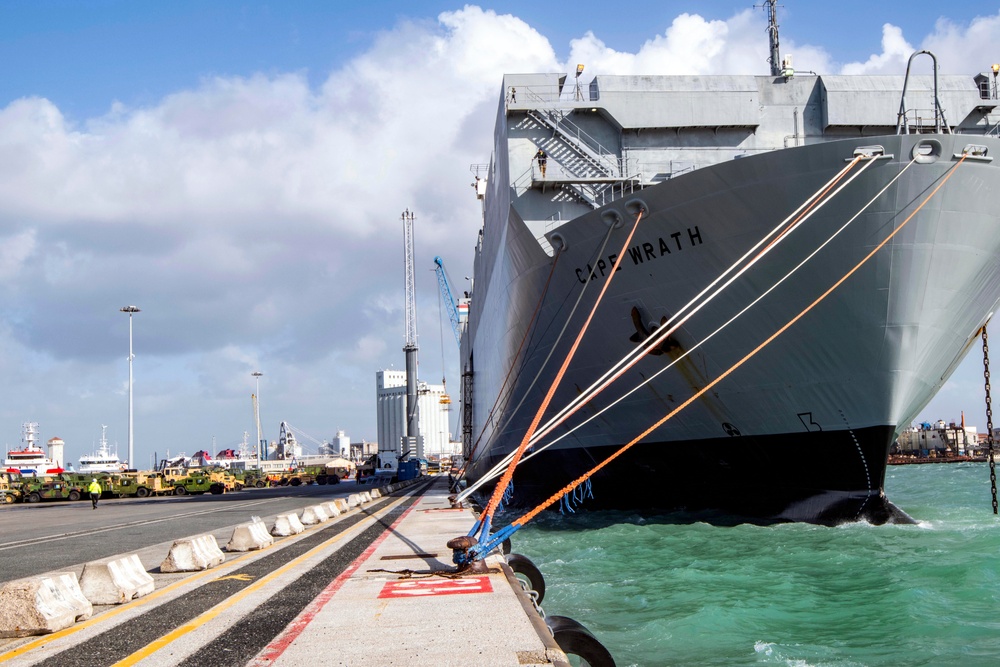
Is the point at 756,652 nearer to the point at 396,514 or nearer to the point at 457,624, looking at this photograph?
the point at 457,624

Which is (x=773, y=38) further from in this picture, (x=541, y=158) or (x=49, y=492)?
(x=49, y=492)

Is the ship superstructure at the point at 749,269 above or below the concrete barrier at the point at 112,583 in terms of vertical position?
above

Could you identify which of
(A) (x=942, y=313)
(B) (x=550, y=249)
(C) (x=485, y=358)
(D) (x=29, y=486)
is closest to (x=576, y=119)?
(B) (x=550, y=249)

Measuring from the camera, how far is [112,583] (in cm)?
720

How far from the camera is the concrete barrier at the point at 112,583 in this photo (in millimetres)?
7176

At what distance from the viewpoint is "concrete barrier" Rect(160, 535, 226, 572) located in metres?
9.28

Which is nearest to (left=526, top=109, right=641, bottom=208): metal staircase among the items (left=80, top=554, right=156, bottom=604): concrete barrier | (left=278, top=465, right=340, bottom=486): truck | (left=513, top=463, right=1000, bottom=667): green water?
(left=513, top=463, right=1000, bottom=667): green water

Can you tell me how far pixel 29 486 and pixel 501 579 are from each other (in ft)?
140

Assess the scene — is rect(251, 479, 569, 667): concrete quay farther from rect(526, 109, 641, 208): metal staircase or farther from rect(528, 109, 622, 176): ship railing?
rect(528, 109, 622, 176): ship railing

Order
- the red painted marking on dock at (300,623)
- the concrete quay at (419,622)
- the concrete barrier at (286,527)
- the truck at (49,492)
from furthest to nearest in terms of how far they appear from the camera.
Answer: the truck at (49,492)
the concrete barrier at (286,527)
the red painted marking on dock at (300,623)
the concrete quay at (419,622)

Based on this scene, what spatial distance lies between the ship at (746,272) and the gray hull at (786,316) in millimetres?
36

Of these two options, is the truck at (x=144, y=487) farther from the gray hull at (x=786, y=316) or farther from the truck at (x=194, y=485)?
the gray hull at (x=786, y=316)

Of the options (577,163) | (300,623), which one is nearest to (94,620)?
(300,623)

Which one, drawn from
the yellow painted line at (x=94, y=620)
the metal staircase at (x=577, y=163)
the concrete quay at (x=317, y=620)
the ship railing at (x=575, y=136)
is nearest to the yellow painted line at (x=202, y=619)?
the concrete quay at (x=317, y=620)
